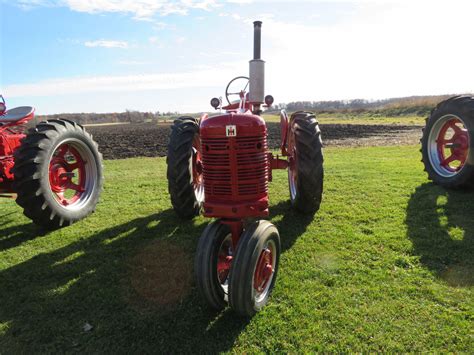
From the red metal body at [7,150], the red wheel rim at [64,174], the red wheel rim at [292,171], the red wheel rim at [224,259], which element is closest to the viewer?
the red wheel rim at [224,259]

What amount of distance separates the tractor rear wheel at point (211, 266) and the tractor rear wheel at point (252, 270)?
200mm

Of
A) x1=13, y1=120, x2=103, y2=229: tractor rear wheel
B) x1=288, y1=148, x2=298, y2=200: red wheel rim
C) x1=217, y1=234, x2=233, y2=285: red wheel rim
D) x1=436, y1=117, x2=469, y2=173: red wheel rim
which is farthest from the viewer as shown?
x1=436, y1=117, x2=469, y2=173: red wheel rim

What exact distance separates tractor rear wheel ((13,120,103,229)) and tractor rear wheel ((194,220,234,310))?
8.94 ft

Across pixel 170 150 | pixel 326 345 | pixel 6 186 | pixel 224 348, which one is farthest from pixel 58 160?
pixel 326 345

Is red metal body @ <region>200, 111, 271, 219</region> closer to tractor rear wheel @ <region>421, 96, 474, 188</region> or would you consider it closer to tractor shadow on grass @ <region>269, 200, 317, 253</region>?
tractor shadow on grass @ <region>269, 200, 317, 253</region>

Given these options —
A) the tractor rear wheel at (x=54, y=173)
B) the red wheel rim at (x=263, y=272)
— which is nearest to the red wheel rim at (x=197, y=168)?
the tractor rear wheel at (x=54, y=173)

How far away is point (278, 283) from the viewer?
11.6ft

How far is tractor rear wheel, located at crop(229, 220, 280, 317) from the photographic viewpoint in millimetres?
2861

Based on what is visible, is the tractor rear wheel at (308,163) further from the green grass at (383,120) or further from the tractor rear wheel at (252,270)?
the green grass at (383,120)

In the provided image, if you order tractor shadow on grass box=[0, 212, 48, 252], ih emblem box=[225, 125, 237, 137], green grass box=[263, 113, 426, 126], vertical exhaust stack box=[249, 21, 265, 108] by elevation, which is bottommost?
tractor shadow on grass box=[0, 212, 48, 252]

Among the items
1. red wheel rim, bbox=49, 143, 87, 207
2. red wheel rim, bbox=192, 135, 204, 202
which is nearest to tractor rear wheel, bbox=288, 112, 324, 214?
red wheel rim, bbox=192, 135, 204, 202

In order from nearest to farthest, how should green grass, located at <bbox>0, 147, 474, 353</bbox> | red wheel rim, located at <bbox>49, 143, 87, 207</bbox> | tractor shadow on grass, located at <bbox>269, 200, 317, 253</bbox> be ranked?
green grass, located at <bbox>0, 147, 474, 353</bbox> < tractor shadow on grass, located at <bbox>269, 200, 317, 253</bbox> < red wheel rim, located at <bbox>49, 143, 87, 207</bbox>

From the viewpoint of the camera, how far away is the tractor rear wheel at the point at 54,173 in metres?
4.67

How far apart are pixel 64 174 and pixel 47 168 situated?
0.59 metres
